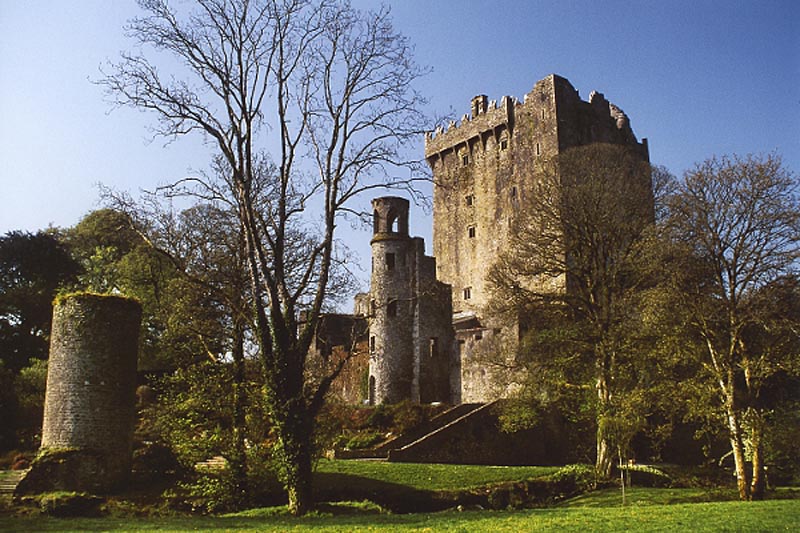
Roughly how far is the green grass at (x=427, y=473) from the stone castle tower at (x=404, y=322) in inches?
548

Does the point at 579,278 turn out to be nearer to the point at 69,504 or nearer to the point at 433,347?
the point at 433,347

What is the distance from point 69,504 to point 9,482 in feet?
9.59

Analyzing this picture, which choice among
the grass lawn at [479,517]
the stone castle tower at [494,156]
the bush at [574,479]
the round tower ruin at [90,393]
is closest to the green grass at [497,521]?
the grass lawn at [479,517]

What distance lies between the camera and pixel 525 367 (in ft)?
83.6

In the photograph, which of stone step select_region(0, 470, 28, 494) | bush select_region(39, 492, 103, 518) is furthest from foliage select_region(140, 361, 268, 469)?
stone step select_region(0, 470, 28, 494)

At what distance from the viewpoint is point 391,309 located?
3928cm

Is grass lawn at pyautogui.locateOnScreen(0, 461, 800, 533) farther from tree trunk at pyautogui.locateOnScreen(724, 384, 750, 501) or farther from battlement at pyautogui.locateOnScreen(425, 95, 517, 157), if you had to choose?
battlement at pyautogui.locateOnScreen(425, 95, 517, 157)

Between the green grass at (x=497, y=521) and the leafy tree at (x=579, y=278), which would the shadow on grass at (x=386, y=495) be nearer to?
the green grass at (x=497, y=521)

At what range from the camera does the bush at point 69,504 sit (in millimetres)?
18141

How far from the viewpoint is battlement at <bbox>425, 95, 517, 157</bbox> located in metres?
50.5

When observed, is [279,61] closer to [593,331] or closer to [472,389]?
[593,331]

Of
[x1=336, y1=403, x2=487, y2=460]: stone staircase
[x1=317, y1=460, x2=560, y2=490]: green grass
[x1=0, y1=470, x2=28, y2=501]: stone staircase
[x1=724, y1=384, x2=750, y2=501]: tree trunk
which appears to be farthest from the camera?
[x1=336, y1=403, x2=487, y2=460]: stone staircase

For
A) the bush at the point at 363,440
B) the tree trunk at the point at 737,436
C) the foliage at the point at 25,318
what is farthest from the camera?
the bush at the point at 363,440

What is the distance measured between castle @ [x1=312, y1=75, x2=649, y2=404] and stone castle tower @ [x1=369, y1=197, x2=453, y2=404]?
0.05 metres
